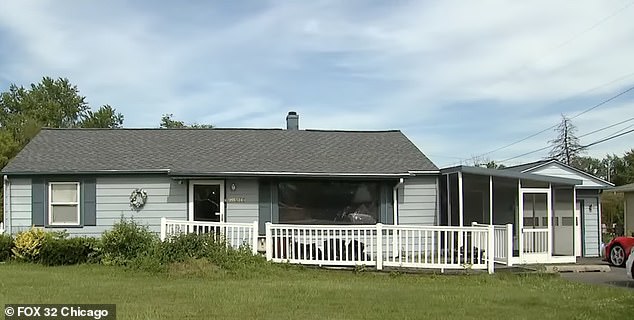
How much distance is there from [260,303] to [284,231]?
18.0 ft

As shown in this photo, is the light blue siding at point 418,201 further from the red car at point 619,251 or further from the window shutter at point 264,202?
the red car at point 619,251

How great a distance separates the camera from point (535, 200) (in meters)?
18.2

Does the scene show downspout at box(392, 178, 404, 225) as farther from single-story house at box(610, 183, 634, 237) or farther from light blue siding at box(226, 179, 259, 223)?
single-story house at box(610, 183, 634, 237)

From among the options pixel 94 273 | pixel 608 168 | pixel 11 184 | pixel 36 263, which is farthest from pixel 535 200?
pixel 608 168

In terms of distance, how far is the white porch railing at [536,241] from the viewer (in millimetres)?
17453

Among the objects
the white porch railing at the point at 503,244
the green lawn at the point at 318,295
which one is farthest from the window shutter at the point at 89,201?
the white porch railing at the point at 503,244

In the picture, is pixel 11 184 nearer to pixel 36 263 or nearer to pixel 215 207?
pixel 36 263

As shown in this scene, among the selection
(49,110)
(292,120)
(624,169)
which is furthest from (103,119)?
(624,169)

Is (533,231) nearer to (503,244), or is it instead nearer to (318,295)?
(503,244)

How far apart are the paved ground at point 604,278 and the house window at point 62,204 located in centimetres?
1260

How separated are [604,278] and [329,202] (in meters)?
7.24

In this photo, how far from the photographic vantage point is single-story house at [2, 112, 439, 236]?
18078 mm

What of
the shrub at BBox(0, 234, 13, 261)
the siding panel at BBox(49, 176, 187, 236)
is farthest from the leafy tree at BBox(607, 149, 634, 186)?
the shrub at BBox(0, 234, 13, 261)

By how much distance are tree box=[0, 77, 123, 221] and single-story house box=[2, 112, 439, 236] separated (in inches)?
1154
